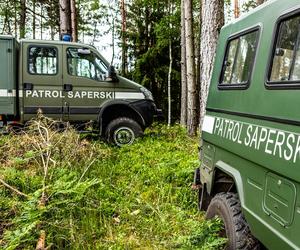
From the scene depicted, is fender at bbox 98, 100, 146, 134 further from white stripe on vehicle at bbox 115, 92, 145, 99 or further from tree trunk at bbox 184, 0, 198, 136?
tree trunk at bbox 184, 0, 198, 136

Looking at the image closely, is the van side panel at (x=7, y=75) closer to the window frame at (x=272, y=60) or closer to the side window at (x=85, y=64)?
the side window at (x=85, y=64)

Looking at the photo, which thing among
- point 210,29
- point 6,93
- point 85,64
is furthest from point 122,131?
point 210,29

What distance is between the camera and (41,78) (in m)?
10.2

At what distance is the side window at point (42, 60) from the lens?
33.3 ft

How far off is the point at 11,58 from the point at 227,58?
678cm

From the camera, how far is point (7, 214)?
489cm

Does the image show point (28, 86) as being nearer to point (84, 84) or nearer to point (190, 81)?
point (84, 84)

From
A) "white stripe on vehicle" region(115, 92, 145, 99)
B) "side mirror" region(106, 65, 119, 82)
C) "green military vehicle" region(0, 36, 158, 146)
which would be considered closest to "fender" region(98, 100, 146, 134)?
"green military vehicle" region(0, 36, 158, 146)

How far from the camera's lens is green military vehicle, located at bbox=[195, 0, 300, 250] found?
2.63m

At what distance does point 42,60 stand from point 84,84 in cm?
110

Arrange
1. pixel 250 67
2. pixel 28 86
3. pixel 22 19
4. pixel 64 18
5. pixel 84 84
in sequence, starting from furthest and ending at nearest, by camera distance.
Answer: pixel 22 19 < pixel 64 18 < pixel 84 84 < pixel 28 86 < pixel 250 67

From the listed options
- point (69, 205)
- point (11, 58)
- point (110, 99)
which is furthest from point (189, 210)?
point (11, 58)

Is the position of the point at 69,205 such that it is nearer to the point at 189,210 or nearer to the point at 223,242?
the point at 189,210

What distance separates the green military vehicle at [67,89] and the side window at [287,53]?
7627 mm
